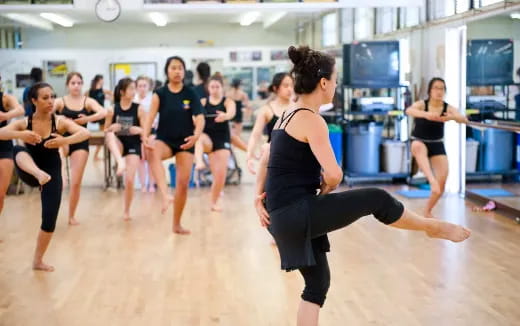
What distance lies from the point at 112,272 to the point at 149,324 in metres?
1.56

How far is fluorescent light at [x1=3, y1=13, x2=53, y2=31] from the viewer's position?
17.3 metres

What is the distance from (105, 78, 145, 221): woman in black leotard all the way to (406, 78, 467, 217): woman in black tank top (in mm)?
3115

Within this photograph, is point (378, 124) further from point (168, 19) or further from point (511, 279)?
point (168, 19)

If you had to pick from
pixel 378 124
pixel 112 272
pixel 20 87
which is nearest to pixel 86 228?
pixel 112 272

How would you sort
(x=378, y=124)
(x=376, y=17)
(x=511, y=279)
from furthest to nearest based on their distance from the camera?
(x=376, y=17)
(x=378, y=124)
(x=511, y=279)

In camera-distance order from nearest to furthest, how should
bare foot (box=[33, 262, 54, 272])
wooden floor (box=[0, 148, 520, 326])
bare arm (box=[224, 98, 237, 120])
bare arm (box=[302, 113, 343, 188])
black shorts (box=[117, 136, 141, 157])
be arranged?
bare arm (box=[302, 113, 343, 188]), wooden floor (box=[0, 148, 520, 326]), bare foot (box=[33, 262, 54, 272]), black shorts (box=[117, 136, 141, 157]), bare arm (box=[224, 98, 237, 120])

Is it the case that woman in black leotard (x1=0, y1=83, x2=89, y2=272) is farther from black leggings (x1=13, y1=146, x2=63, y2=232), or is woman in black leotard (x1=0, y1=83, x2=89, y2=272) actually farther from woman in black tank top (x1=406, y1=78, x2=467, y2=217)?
woman in black tank top (x1=406, y1=78, x2=467, y2=217)

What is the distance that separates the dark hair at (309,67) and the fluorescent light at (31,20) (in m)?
13.7

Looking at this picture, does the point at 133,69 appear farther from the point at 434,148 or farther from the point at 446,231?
the point at 446,231

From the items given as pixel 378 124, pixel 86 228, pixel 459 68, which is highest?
pixel 459 68

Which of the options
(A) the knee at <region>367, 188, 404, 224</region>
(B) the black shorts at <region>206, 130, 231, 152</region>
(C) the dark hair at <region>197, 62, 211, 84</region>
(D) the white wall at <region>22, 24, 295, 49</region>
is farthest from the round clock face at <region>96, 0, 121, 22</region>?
(D) the white wall at <region>22, 24, 295, 49</region>

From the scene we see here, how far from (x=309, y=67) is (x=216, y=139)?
5756 millimetres

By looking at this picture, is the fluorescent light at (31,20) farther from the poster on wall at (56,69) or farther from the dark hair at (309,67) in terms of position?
the dark hair at (309,67)

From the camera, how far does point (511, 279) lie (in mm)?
5980
